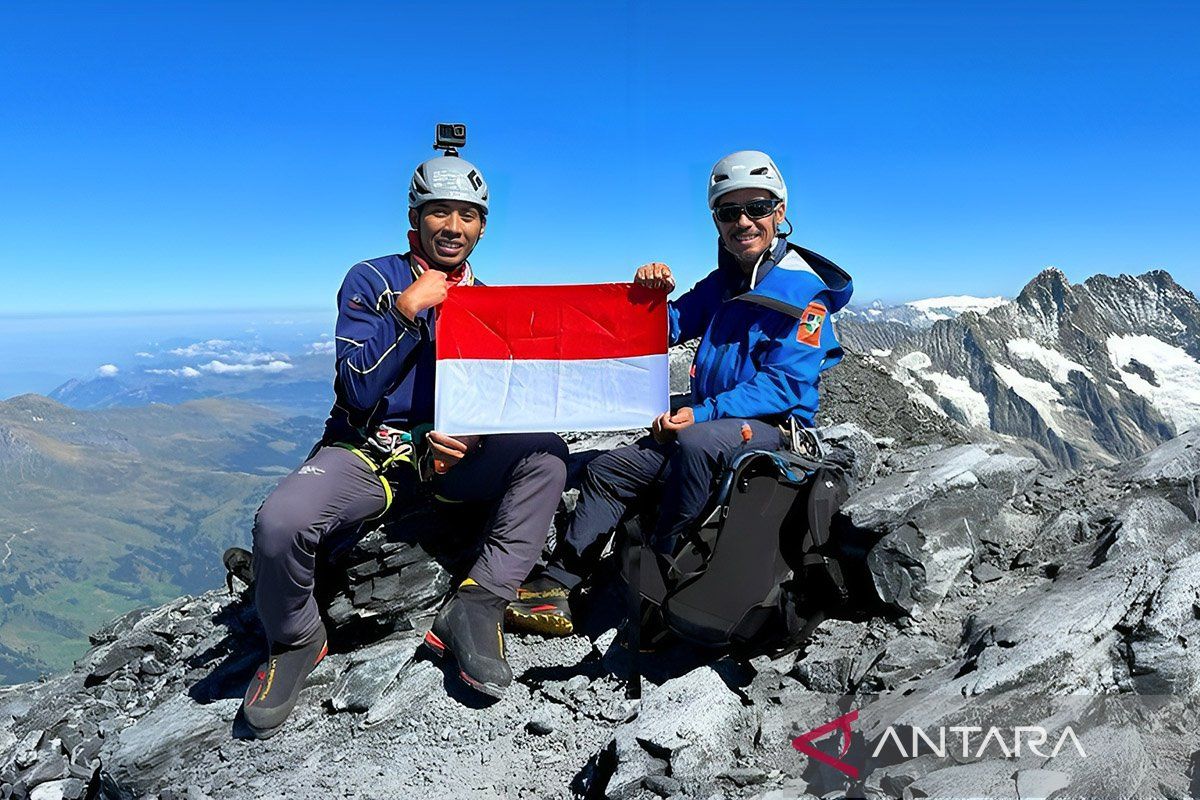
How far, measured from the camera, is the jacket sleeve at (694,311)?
8.73 m

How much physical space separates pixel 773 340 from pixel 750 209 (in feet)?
4.61

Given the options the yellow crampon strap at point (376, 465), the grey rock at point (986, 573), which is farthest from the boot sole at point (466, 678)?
the grey rock at point (986, 573)

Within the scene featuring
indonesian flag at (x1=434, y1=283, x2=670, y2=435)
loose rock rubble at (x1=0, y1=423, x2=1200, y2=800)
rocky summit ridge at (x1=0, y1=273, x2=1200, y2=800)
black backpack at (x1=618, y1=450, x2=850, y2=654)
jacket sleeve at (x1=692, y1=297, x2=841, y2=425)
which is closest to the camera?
rocky summit ridge at (x1=0, y1=273, x2=1200, y2=800)

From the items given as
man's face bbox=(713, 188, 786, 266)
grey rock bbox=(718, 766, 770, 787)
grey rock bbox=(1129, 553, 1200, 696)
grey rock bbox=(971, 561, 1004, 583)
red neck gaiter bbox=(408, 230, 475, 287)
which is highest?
man's face bbox=(713, 188, 786, 266)

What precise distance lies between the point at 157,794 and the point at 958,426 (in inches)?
585

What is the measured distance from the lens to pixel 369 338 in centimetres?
739

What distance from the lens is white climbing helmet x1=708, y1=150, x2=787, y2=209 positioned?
7594mm

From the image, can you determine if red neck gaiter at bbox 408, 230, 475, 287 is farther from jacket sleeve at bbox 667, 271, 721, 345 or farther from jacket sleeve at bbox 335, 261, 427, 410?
jacket sleeve at bbox 667, 271, 721, 345

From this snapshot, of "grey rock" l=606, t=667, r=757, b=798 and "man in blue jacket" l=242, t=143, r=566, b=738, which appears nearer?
"grey rock" l=606, t=667, r=757, b=798

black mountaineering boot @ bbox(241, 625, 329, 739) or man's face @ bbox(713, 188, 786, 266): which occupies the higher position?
man's face @ bbox(713, 188, 786, 266)

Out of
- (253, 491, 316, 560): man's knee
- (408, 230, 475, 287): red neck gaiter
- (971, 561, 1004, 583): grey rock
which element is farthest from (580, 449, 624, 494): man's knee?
(971, 561, 1004, 583): grey rock

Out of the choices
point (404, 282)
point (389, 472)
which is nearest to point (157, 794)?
point (389, 472)

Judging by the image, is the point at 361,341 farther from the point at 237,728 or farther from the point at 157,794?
the point at 157,794

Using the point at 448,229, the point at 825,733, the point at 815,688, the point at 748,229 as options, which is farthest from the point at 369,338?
the point at 825,733
